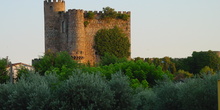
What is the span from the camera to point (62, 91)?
29.3 metres

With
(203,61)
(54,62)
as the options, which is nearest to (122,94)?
(54,62)

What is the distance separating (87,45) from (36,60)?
17.3ft

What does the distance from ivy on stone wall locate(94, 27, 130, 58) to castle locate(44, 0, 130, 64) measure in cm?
51

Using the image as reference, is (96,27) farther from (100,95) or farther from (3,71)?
(100,95)

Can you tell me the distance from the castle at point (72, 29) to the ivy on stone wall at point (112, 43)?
0.51 metres

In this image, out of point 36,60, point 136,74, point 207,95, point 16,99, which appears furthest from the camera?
point 36,60

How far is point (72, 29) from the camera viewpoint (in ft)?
198

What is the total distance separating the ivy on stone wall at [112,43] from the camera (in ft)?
202

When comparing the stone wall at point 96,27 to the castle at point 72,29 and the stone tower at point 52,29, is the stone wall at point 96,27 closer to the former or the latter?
the castle at point 72,29

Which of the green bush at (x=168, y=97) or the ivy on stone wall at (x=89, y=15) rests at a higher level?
the ivy on stone wall at (x=89, y=15)

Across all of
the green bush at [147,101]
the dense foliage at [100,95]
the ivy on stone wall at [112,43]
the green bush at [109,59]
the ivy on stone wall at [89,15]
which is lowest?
the green bush at [147,101]

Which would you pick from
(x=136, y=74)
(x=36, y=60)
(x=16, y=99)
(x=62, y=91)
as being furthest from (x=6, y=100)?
(x=36, y=60)

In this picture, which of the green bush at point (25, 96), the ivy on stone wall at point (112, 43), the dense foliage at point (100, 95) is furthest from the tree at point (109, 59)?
the dense foliage at point (100, 95)

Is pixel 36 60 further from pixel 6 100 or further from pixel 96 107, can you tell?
pixel 96 107
